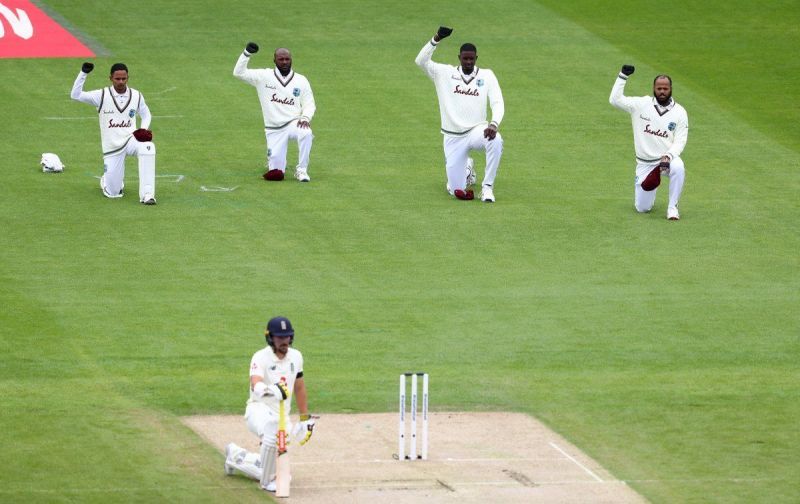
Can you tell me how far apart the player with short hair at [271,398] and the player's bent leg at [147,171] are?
9091mm

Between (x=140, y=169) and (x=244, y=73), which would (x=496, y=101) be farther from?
(x=140, y=169)

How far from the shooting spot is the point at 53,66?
29250mm

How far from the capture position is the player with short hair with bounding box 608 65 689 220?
21.7 metres

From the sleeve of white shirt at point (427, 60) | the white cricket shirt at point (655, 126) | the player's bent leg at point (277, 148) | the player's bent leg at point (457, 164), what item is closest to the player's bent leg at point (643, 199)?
the white cricket shirt at point (655, 126)

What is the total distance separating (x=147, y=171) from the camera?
21.7 meters

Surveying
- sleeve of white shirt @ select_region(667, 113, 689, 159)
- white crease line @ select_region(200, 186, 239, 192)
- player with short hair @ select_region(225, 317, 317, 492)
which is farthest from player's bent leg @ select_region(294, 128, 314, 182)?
player with short hair @ select_region(225, 317, 317, 492)

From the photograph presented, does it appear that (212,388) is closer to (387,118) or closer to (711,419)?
(711,419)

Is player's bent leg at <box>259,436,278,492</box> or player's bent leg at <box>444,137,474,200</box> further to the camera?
player's bent leg at <box>444,137,474,200</box>

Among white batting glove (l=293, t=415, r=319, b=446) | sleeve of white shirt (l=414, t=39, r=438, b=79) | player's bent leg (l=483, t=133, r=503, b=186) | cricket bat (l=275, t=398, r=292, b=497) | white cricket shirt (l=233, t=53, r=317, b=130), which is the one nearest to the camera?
cricket bat (l=275, t=398, r=292, b=497)

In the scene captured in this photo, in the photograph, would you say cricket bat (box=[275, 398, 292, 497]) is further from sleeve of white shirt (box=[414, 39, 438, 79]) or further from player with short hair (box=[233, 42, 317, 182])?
player with short hair (box=[233, 42, 317, 182])

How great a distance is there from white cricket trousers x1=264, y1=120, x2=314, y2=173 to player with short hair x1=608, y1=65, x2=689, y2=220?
14.5 ft

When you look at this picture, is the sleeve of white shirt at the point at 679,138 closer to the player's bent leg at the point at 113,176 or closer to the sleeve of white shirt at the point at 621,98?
the sleeve of white shirt at the point at 621,98

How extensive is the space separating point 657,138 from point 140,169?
6.99m

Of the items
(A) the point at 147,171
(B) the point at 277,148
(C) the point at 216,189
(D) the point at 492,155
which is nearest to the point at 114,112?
(A) the point at 147,171
